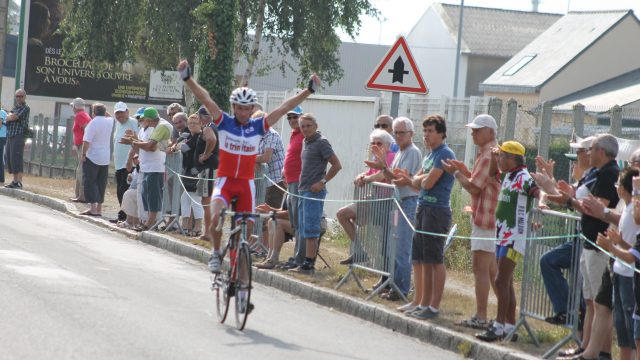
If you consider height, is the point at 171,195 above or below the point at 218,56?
below

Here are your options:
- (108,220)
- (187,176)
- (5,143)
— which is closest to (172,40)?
(5,143)

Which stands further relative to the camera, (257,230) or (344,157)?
(344,157)

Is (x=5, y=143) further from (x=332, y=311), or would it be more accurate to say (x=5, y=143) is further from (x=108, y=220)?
(x=332, y=311)

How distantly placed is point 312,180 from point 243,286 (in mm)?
3820

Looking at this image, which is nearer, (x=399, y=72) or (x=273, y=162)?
(x=399, y=72)

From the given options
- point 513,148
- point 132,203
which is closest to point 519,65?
point 132,203

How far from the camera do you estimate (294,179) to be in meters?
15.3

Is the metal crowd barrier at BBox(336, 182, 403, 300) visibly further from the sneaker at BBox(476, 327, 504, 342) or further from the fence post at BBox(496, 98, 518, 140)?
the fence post at BBox(496, 98, 518, 140)

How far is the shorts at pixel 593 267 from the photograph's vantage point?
986cm

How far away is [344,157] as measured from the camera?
21.8 m

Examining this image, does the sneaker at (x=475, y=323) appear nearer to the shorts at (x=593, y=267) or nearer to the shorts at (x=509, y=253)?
the shorts at (x=509, y=253)

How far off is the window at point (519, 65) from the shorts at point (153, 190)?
41.0m

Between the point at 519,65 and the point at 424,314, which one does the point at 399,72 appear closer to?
the point at 424,314

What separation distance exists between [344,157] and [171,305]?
10128 mm
